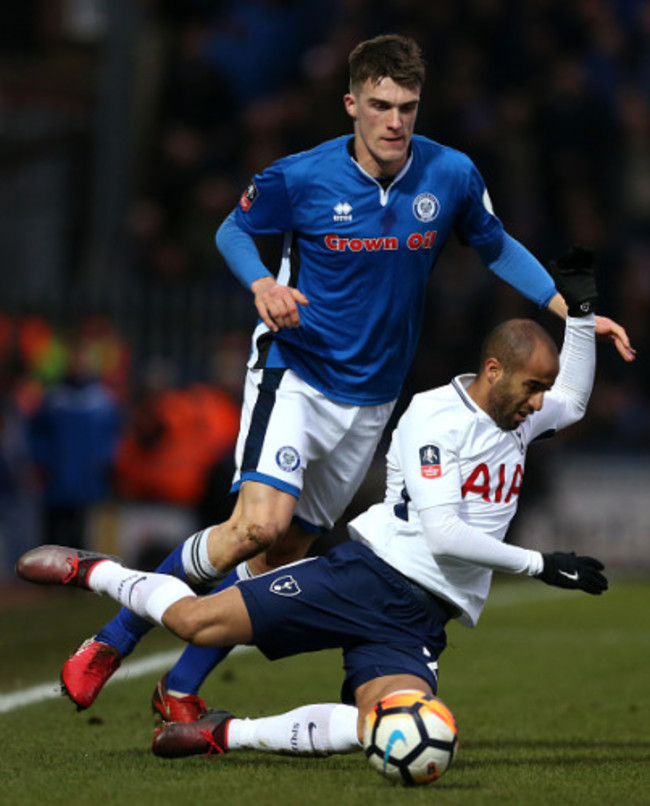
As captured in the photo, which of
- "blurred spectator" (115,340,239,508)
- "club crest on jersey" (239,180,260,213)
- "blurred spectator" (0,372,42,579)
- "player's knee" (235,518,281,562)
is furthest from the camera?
"blurred spectator" (0,372,42,579)

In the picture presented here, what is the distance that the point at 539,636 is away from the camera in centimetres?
1041

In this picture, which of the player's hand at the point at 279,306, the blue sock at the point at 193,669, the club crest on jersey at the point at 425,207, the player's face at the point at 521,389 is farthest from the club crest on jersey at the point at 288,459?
the club crest on jersey at the point at 425,207

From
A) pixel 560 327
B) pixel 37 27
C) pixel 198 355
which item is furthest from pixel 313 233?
pixel 37 27

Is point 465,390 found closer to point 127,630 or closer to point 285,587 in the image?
point 285,587

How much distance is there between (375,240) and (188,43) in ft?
36.7

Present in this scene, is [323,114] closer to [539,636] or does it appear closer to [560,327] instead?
[560,327]

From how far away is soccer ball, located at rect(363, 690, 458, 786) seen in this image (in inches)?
204

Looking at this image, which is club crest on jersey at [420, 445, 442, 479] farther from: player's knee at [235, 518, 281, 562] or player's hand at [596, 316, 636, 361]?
player's hand at [596, 316, 636, 361]

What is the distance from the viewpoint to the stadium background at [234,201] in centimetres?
1436

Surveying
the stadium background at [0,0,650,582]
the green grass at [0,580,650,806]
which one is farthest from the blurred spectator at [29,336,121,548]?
the green grass at [0,580,650,806]

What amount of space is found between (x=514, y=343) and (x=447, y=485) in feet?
1.69

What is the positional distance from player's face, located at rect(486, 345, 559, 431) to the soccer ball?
986mm

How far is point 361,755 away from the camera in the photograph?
6.20m

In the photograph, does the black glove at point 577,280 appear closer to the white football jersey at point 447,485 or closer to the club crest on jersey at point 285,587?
the white football jersey at point 447,485
